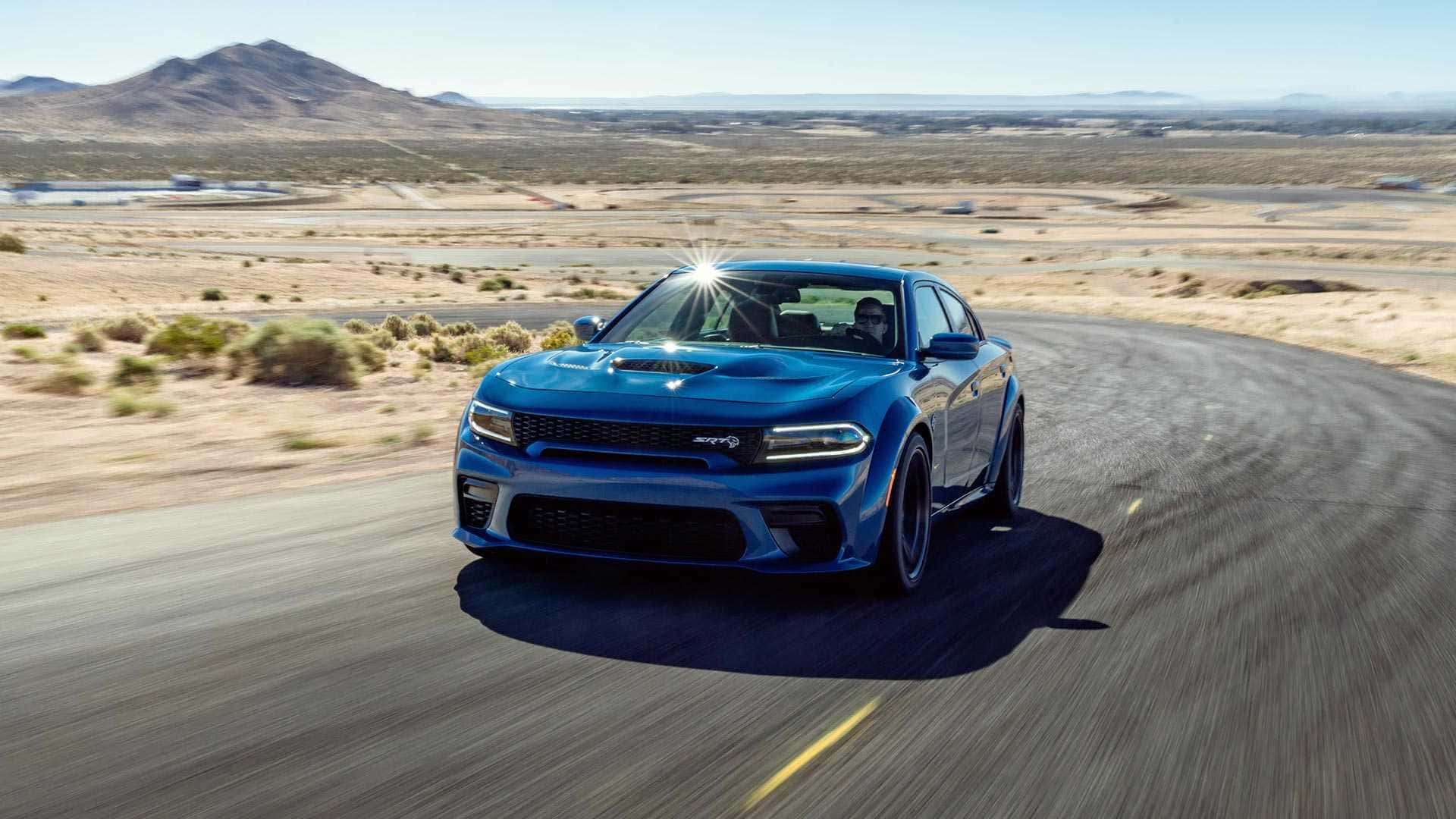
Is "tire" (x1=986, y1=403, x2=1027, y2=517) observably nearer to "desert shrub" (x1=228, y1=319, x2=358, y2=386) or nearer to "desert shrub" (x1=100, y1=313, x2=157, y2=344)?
"desert shrub" (x1=228, y1=319, x2=358, y2=386)

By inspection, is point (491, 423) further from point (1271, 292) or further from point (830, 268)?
point (1271, 292)

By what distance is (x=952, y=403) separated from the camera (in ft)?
23.1

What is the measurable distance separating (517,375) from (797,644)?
1.71 meters

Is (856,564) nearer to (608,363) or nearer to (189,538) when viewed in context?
(608,363)

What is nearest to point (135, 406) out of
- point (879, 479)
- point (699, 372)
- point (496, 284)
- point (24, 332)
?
point (699, 372)

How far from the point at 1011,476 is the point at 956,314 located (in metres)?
1.14

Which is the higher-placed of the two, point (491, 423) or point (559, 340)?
Result: point (491, 423)

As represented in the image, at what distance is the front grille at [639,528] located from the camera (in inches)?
215

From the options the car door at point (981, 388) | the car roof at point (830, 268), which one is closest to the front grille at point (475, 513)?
the car roof at point (830, 268)

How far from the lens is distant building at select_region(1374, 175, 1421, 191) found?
11331cm

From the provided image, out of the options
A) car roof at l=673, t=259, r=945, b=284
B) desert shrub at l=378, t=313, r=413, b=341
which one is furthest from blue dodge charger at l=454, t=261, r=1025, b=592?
desert shrub at l=378, t=313, r=413, b=341

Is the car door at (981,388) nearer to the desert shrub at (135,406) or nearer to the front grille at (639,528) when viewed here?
the front grille at (639,528)

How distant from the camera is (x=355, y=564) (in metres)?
6.49

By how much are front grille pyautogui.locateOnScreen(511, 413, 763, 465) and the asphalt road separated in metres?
0.71
